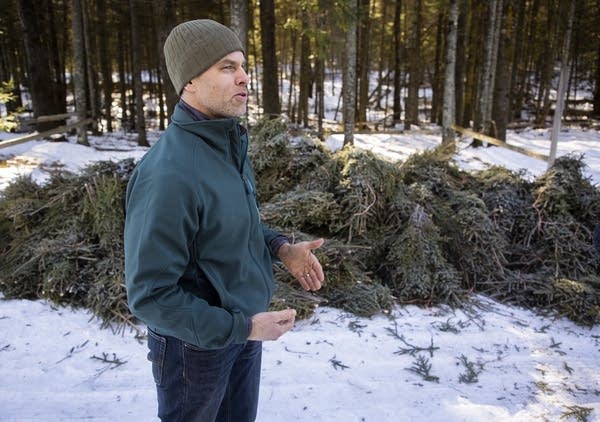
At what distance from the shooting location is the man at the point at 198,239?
4.73 feet

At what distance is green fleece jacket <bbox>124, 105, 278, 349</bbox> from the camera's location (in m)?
1.43

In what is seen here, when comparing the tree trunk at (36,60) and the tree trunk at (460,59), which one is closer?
the tree trunk at (36,60)

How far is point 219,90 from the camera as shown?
65.5 inches

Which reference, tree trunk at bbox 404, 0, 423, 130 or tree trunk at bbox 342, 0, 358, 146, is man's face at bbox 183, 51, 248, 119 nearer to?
tree trunk at bbox 342, 0, 358, 146

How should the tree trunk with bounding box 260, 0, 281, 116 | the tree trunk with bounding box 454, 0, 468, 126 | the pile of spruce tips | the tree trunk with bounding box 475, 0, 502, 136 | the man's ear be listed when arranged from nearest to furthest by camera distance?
the man's ear → the pile of spruce tips → the tree trunk with bounding box 475, 0, 502, 136 → the tree trunk with bounding box 260, 0, 281, 116 → the tree trunk with bounding box 454, 0, 468, 126

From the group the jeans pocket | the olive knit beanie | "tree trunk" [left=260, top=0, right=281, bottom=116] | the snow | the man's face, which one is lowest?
the snow

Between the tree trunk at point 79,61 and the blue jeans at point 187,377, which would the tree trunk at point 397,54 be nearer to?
the tree trunk at point 79,61

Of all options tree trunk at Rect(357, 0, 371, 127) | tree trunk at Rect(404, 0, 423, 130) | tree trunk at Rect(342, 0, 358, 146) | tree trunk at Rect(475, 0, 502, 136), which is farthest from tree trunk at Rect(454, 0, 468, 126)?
tree trunk at Rect(342, 0, 358, 146)

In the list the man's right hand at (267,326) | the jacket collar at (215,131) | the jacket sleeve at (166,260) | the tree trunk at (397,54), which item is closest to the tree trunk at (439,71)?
the tree trunk at (397,54)

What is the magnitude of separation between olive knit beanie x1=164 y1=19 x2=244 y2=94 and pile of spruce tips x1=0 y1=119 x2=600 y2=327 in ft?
9.50

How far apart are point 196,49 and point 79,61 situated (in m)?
13.8

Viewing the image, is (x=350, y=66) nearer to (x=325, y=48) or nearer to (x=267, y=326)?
(x=325, y=48)

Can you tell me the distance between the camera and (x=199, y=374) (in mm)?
1713

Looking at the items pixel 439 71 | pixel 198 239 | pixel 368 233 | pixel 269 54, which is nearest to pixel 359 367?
pixel 368 233
